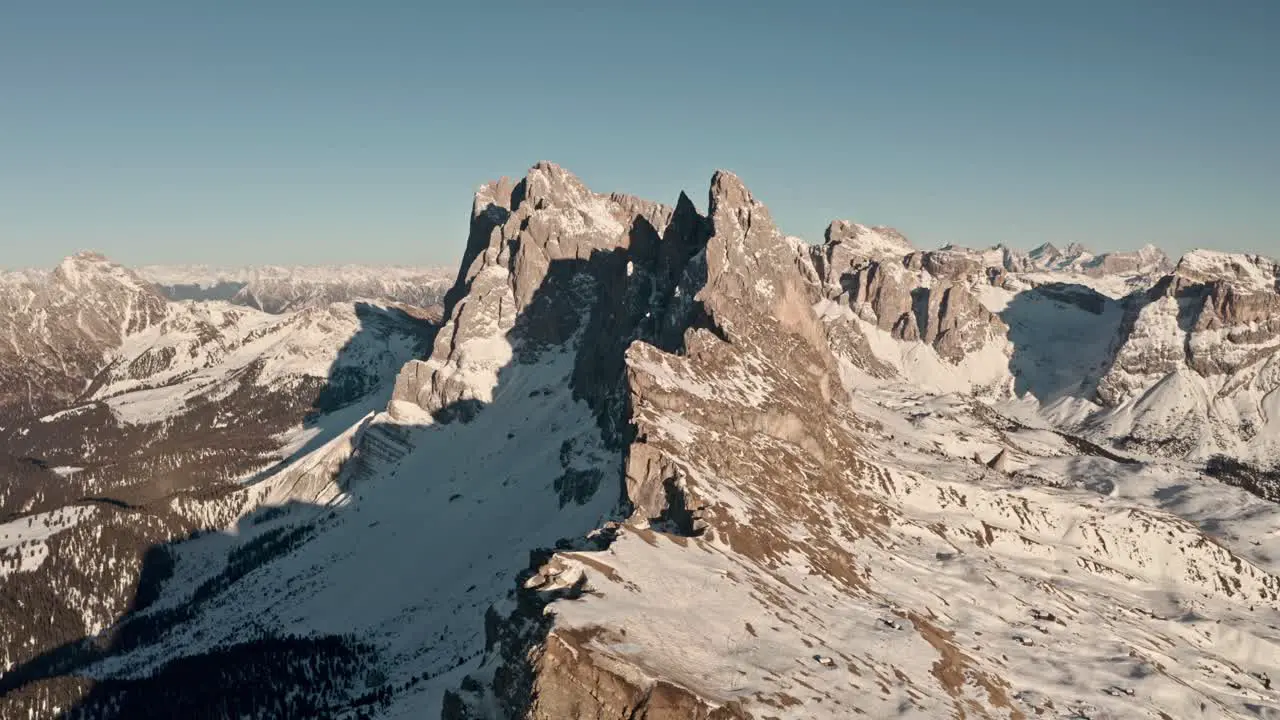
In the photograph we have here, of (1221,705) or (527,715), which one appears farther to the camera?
(1221,705)

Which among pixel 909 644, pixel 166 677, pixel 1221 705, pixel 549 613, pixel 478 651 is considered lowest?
pixel 166 677

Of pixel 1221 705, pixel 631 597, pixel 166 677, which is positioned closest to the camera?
pixel 631 597

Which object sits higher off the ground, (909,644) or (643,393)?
(643,393)

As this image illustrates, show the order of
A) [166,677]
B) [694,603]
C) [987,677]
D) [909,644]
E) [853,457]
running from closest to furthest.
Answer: [694,603] → [909,644] → [987,677] → [166,677] → [853,457]

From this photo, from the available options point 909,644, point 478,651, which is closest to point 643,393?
point 478,651

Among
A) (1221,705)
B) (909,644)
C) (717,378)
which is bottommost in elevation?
(1221,705)

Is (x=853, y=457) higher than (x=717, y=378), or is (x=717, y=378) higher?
(x=717, y=378)

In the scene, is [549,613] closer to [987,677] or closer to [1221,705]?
[987,677]

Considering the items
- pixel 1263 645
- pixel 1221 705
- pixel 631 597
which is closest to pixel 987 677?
pixel 1221 705

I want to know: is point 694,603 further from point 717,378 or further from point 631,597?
point 717,378
